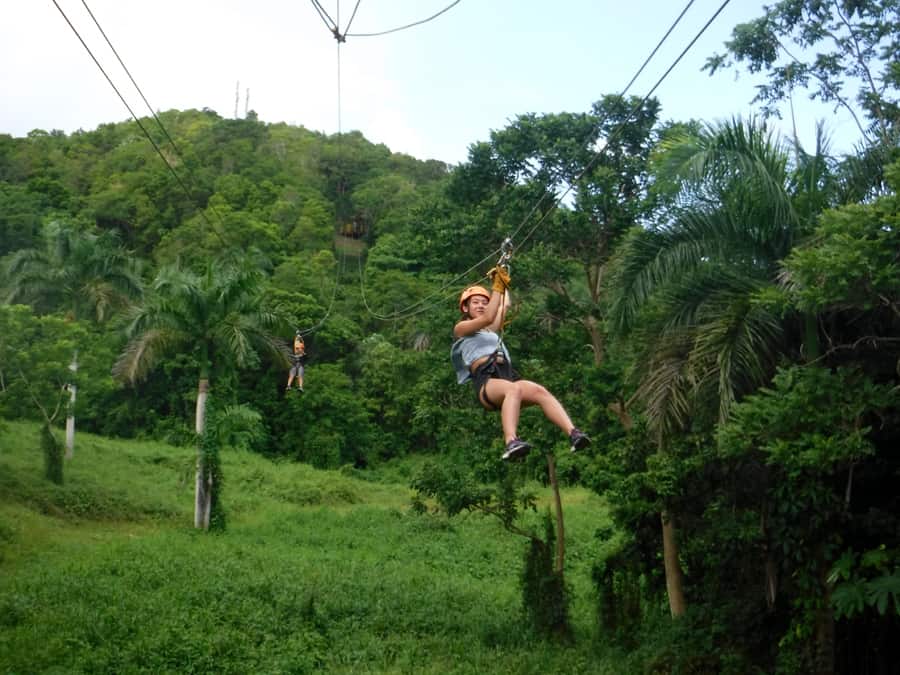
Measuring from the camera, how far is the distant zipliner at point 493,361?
696cm

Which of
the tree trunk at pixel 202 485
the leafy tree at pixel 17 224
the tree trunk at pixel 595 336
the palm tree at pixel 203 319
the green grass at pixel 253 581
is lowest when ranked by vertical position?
the green grass at pixel 253 581

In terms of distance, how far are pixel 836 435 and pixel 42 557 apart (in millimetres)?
14341

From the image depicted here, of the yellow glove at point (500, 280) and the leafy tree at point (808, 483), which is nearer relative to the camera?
the yellow glove at point (500, 280)

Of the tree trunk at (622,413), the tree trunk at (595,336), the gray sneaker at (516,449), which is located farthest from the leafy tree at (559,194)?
the gray sneaker at (516,449)

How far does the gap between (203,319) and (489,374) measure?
1556 centimetres

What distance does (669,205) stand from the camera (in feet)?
33.7

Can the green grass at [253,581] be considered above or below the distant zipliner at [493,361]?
below

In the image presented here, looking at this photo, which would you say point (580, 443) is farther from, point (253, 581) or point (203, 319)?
point (203, 319)

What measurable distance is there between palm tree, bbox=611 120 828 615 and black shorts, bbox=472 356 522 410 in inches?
115

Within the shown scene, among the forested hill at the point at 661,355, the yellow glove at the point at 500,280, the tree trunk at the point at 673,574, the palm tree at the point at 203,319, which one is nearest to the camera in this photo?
the yellow glove at the point at 500,280

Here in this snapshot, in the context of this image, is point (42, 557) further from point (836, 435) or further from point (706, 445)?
point (836, 435)

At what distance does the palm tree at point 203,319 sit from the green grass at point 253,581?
2.87 m

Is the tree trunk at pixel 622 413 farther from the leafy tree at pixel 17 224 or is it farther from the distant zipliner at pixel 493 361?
the leafy tree at pixel 17 224

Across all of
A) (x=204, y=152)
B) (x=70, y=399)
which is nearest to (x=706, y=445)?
(x=70, y=399)
